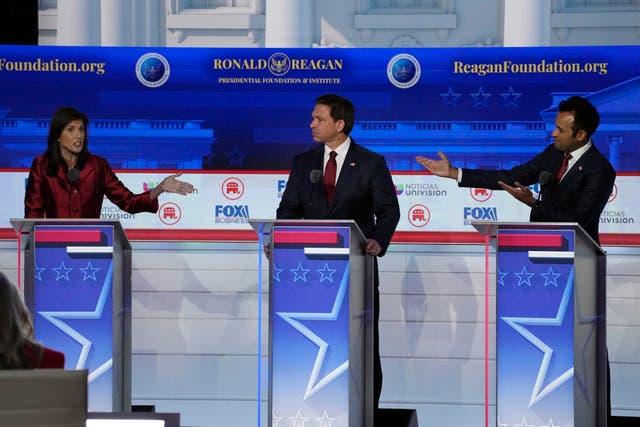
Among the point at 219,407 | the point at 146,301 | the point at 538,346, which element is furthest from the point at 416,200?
the point at 538,346

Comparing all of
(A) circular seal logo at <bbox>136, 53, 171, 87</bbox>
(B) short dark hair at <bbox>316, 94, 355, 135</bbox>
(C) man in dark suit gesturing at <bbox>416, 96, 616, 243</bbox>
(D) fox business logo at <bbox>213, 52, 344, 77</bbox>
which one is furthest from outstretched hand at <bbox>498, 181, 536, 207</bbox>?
(A) circular seal logo at <bbox>136, 53, 171, 87</bbox>

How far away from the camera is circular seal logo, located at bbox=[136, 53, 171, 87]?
6.56 meters

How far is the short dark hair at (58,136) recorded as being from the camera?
490 centimetres

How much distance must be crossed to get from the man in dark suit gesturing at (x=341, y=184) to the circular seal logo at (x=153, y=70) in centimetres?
200

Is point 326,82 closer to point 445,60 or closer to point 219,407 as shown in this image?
point 445,60

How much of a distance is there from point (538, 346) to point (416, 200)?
2751 millimetres

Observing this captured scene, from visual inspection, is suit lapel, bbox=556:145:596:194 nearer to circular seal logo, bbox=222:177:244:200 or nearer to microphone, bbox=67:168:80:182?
microphone, bbox=67:168:80:182

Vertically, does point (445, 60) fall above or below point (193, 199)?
above

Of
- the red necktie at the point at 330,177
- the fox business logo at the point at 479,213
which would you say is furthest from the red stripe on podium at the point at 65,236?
the fox business logo at the point at 479,213

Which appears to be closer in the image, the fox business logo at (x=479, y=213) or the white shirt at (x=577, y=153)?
the white shirt at (x=577, y=153)

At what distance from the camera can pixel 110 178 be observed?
503 cm

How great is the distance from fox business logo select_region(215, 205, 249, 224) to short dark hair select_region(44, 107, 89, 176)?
72.4 inches

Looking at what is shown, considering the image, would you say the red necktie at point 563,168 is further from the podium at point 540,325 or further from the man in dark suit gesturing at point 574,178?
the podium at point 540,325

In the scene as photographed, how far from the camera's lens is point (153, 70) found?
21.6 feet
